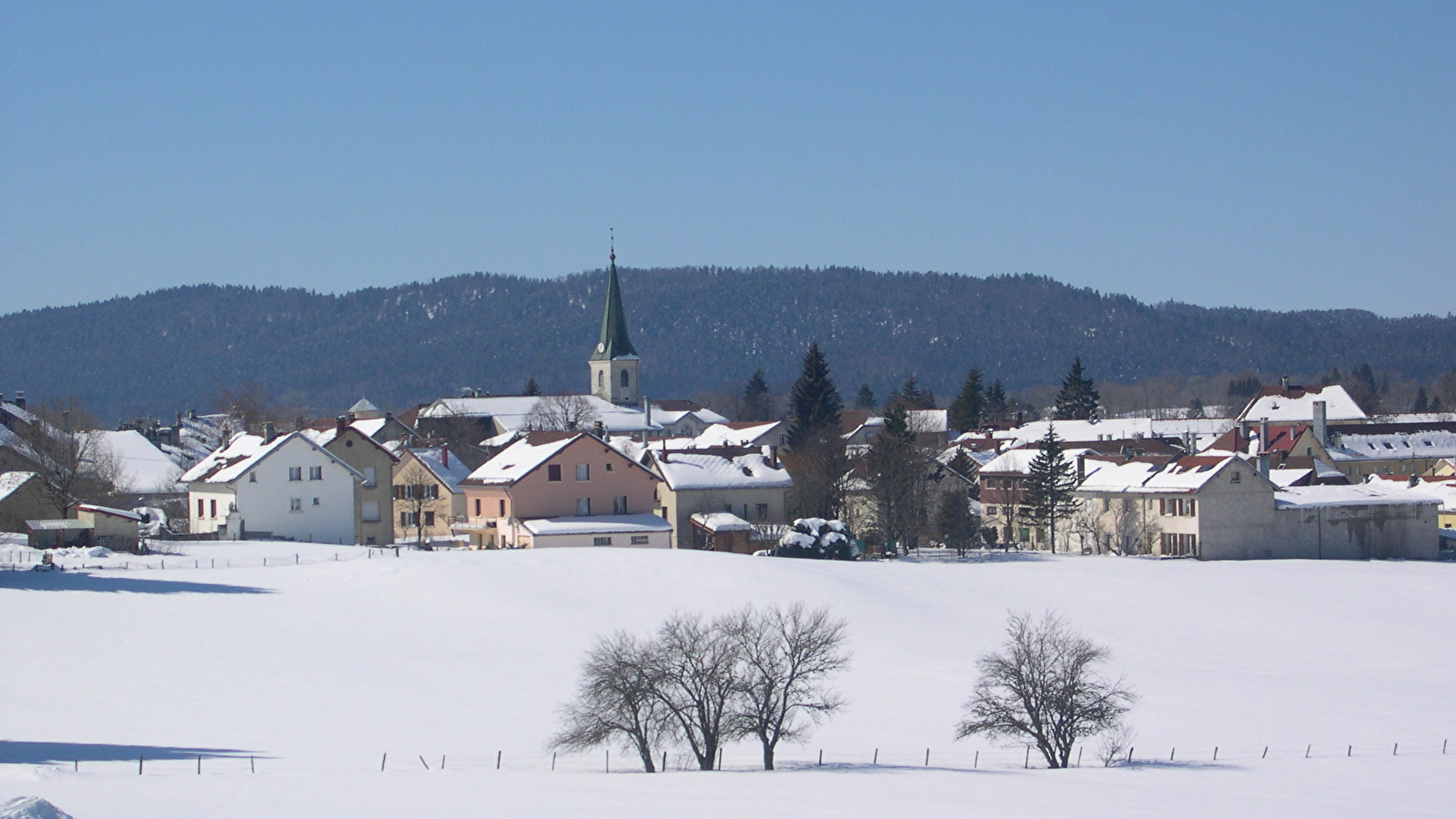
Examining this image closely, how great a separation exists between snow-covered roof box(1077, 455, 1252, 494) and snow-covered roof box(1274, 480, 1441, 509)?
2.94m

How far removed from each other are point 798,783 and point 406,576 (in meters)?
23.5

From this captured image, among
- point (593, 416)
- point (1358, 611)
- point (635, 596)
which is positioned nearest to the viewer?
point (635, 596)

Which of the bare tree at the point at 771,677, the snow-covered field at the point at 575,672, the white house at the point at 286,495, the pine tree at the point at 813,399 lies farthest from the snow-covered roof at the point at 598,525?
the pine tree at the point at 813,399

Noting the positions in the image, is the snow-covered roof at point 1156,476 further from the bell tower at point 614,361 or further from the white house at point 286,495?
the bell tower at point 614,361

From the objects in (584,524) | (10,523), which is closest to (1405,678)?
(584,524)

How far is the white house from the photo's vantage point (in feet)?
195

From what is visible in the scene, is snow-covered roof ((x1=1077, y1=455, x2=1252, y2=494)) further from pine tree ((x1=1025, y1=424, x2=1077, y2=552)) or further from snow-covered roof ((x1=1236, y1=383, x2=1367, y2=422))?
snow-covered roof ((x1=1236, y1=383, x2=1367, y2=422))

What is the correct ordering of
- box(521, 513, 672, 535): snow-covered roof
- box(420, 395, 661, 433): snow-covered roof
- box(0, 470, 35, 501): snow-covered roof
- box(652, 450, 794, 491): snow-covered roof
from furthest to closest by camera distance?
box(420, 395, 661, 433): snow-covered roof, box(652, 450, 794, 491): snow-covered roof, box(521, 513, 672, 535): snow-covered roof, box(0, 470, 35, 501): snow-covered roof

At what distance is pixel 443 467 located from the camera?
233 ft

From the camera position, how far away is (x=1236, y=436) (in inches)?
3625

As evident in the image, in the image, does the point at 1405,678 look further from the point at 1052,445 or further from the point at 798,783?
the point at 1052,445

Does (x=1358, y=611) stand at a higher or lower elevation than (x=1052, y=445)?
lower

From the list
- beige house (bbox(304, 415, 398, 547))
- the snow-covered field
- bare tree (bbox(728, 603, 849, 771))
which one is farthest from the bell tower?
bare tree (bbox(728, 603, 849, 771))

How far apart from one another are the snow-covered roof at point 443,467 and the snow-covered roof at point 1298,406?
217 ft
